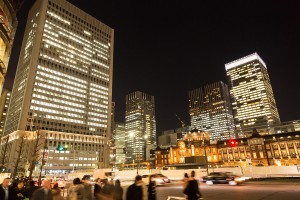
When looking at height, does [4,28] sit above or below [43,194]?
above

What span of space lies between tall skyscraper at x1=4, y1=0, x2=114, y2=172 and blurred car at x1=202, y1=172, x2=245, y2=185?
346 feet

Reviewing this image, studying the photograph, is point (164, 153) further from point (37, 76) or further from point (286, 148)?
point (37, 76)

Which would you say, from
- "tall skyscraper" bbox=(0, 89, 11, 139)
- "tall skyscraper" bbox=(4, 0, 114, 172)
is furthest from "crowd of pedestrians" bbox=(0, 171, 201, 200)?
"tall skyscraper" bbox=(0, 89, 11, 139)

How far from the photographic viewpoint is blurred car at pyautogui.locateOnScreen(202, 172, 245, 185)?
2861 cm

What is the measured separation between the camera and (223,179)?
97.4 ft

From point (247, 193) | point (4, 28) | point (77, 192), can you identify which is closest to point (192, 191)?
point (77, 192)

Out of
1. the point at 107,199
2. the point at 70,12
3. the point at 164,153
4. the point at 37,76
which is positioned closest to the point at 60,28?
the point at 70,12

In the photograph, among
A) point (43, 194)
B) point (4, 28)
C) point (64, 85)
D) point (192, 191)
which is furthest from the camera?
point (64, 85)

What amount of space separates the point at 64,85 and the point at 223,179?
428 ft

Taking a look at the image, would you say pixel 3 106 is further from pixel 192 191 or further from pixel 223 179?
pixel 192 191

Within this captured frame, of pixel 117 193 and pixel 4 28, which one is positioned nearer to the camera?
pixel 117 193

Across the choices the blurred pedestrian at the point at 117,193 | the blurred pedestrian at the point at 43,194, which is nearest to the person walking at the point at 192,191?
the blurred pedestrian at the point at 117,193

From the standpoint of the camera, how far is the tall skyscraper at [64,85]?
12825 centimetres

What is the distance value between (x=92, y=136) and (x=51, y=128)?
26658mm
